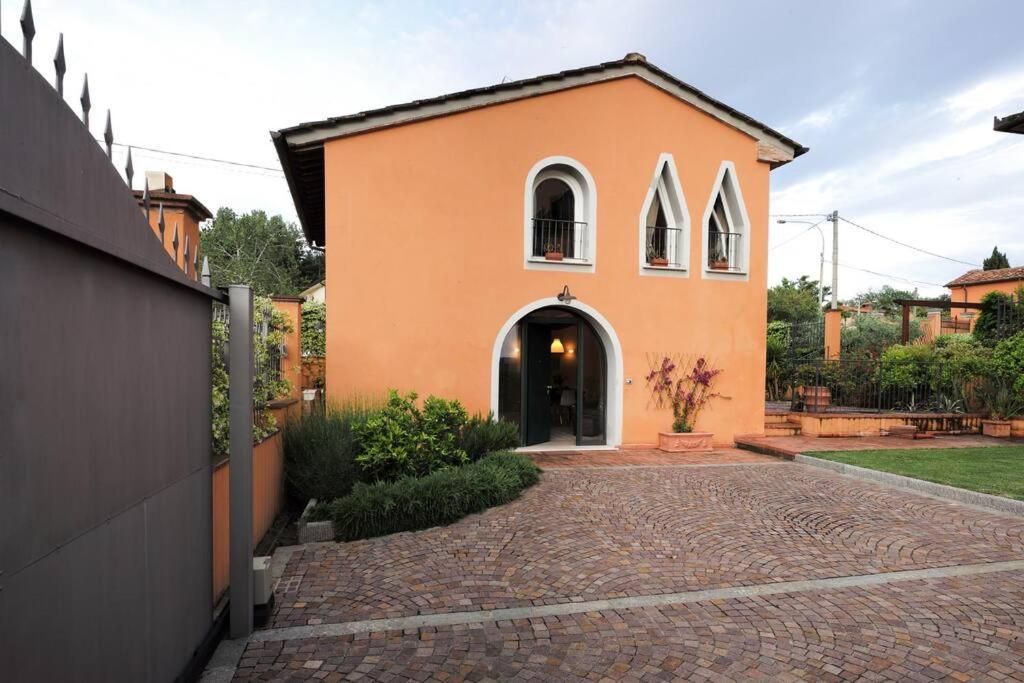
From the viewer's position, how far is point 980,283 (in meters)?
28.9

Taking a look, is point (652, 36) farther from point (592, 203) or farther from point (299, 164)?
point (299, 164)

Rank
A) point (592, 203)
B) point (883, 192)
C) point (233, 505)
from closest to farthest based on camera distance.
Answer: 1. point (233, 505)
2. point (592, 203)
3. point (883, 192)

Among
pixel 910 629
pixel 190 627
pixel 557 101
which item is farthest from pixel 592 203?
pixel 190 627

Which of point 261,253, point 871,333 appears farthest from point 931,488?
point 261,253

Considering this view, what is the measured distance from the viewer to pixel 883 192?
2820 centimetres

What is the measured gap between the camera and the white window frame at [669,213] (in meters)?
10.3

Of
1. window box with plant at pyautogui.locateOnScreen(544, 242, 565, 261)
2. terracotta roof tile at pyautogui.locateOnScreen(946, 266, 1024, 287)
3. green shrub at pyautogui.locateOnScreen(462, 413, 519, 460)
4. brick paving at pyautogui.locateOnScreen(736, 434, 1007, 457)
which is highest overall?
terracotta roof tile at pyautogui.locateOnScreen(946, 266, 1024, 287)

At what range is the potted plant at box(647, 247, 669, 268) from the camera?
1034cm

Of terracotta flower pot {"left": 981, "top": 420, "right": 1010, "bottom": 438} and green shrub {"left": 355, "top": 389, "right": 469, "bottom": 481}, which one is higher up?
green shrub {"left": 355, "top": 389, "right": 469, "bottom": 481}

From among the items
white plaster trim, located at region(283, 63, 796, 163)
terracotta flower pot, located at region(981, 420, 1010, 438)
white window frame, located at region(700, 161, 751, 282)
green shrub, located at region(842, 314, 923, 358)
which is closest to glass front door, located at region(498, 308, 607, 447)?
white window frame, located at region(700, 161, 751, 282)

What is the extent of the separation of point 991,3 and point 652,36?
694cm

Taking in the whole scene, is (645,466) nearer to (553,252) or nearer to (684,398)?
(684,398)

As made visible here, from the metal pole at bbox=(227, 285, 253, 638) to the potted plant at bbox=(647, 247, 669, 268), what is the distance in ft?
27.7

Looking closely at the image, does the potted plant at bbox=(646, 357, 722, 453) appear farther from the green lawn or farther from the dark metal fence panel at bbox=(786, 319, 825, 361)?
the dark metal fence panel at bbox=(786, 319, 825, 361)
